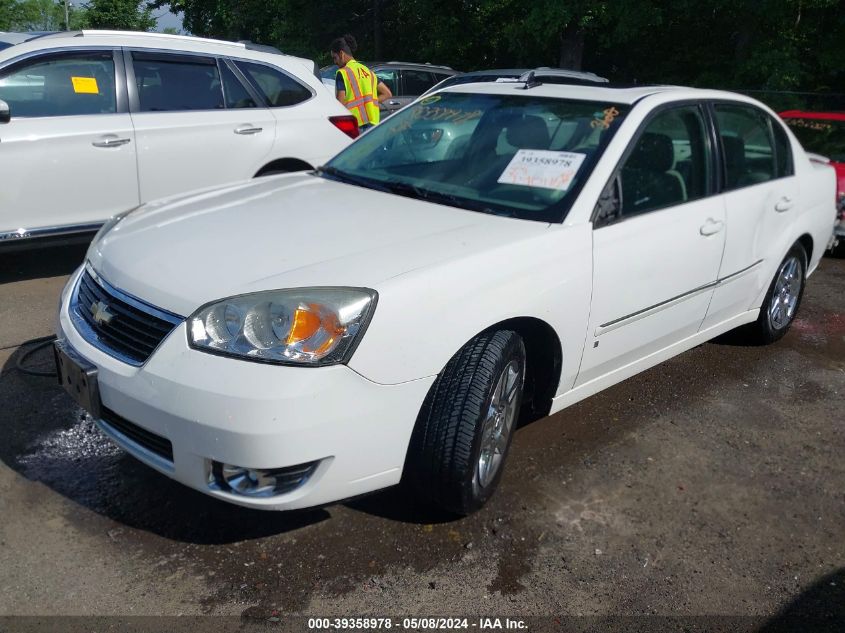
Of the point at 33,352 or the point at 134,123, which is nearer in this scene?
the point at 33,352

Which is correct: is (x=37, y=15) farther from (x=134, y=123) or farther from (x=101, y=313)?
(x=101, y=313)

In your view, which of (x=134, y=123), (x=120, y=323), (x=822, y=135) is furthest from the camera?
(x=822, y=135)

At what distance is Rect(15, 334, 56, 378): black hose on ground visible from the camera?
4.08 meters

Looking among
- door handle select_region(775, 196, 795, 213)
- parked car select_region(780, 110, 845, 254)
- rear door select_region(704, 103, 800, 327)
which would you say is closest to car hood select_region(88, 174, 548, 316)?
rear door select_region(704, 103, 800, 327)

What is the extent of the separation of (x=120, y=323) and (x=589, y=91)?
240cm


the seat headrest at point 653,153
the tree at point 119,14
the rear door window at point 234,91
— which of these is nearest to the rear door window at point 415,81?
the rear door window at point 234,91

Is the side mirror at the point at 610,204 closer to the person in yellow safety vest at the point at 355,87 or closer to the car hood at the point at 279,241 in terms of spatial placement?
the car hood at the point at 279,241

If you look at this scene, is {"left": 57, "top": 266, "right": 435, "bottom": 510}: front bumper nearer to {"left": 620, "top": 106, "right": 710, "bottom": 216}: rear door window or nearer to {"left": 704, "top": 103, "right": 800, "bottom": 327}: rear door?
{"left": 620, "top": 106, "right": 710, "bottom": 216}: rear door window

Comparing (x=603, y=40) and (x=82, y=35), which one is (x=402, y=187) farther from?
(x=603, y=40)

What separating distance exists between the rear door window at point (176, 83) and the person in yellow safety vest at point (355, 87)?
69.4 inches

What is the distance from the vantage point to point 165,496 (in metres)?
3.14

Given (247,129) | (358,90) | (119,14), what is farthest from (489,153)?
(119,14)

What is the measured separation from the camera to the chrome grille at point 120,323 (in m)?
2.68

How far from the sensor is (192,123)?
233 inches
